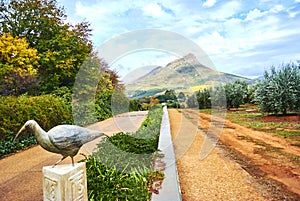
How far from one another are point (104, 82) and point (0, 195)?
332cm

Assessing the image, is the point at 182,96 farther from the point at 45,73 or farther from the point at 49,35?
the point at 49,35

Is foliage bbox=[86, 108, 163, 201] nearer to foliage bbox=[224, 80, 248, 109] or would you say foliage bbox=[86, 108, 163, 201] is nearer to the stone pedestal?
the stone pedestal

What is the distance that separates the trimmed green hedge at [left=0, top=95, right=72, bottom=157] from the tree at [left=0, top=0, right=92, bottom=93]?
3.41 m

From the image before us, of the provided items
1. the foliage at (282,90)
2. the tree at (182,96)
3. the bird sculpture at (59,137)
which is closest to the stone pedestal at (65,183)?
the bird sculpture at (59,137)

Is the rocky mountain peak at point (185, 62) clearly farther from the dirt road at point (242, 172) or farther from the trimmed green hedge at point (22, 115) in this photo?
the trimmed green hedge at point (22, 115)

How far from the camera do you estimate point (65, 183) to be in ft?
6.66

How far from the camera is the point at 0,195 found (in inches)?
137

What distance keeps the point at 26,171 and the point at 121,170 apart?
7.14ft

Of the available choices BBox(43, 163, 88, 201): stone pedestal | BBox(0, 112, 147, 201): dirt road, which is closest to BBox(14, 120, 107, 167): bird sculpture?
BBox(43, 163, 88, 201): stone pedestal

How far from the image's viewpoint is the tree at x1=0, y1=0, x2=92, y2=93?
1138cm

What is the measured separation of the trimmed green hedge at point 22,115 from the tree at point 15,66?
2.41 metres

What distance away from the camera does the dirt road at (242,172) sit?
3.13 meters

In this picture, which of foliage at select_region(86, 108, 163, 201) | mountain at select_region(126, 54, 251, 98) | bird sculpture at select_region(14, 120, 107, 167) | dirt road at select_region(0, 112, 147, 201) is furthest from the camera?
mountain at select_region(126, 54, 251, 98)

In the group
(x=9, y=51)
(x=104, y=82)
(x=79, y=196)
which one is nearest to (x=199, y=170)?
(x=79, y=196)
